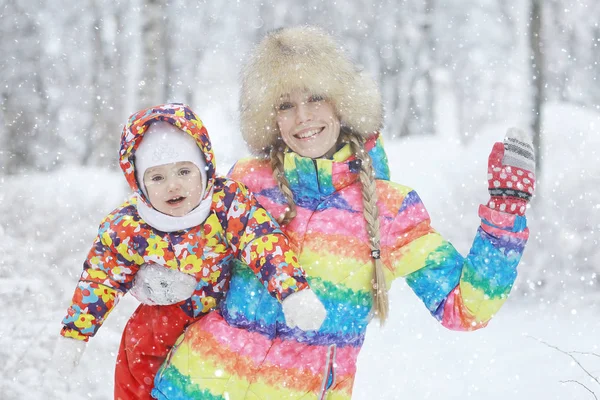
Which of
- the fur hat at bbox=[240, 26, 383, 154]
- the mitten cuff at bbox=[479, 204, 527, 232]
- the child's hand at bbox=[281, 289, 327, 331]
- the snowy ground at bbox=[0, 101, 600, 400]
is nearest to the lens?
the child's hand at bbox=[281, 289, 327, 331]

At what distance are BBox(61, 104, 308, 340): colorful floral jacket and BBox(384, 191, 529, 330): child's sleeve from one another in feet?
1.64

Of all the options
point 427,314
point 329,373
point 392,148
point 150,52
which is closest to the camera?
point 329,373

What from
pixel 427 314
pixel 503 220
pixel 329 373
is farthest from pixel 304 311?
pixel 427 314

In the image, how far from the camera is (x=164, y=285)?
245 cm

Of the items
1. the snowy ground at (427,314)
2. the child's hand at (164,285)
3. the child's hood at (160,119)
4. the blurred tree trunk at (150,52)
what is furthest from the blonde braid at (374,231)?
the blurred tree trunk at (150,52)

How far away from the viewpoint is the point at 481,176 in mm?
9680

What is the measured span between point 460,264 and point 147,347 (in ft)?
4.44

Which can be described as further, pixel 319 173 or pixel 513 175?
pixel 319 173

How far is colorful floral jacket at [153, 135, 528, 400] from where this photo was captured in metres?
2.39

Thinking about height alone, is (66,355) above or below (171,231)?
below

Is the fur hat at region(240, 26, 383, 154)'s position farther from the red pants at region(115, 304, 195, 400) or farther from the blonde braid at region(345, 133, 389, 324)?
the red pants at region(115, 304, 195, 400)

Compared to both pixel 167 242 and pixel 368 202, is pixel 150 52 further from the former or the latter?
pixel 368 202

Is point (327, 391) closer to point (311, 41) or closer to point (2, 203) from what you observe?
point (311, 41)

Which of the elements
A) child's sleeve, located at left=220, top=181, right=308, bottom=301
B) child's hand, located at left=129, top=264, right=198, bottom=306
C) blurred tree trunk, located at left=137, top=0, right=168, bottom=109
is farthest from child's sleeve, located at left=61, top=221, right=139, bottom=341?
blurred tree trunk, located at left=137, top=0, right=168, bottom=109
